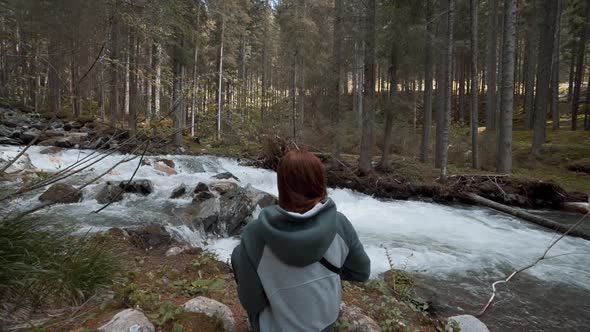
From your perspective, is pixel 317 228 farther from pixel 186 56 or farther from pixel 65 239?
pixel 186 56

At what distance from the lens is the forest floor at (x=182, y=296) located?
2.51 metres

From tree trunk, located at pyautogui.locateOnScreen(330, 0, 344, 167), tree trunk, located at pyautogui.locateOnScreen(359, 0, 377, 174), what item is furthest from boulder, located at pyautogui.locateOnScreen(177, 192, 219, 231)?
tree trunk, located at pyautogui.locateOnScreen(330, 0, 344, 167)

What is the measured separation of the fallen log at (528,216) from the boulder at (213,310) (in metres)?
7.43

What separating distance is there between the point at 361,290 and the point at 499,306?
208 cm

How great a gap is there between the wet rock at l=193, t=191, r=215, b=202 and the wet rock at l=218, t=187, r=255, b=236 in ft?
1.04

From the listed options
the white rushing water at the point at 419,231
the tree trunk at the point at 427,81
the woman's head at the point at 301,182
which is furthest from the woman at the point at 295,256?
the tree trunk at the point at 427,81

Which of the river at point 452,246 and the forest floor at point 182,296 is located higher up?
the forest floor at point 182,296

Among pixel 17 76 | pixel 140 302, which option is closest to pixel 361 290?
pixel 140 302

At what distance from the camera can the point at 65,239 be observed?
321 centimetres

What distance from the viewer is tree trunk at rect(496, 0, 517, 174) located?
11953 millimetres

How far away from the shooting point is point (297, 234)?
5.40 ft

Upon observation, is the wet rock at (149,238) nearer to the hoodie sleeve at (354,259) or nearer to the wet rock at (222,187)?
the wet rock at (222,187)

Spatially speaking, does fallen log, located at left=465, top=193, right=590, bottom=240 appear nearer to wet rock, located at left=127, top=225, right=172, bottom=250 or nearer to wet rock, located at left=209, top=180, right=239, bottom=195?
wet rock, located at left=209, top=180, right=239, bottom=195

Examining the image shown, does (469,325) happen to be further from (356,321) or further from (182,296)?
(182,296)
